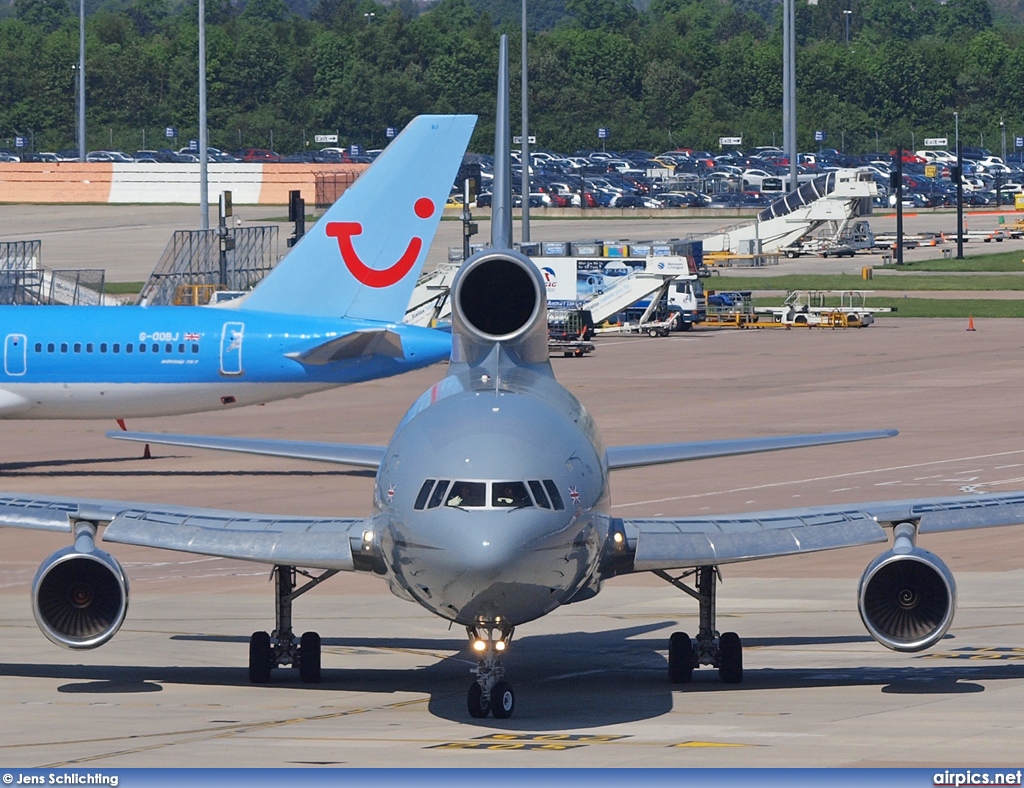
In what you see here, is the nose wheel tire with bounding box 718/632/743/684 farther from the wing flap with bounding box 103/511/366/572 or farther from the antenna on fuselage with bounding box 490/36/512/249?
the antenna on fuselage with bounding box 490/36/512/249

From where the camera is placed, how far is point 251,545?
2011cm

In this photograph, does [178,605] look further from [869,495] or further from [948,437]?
[948,437]

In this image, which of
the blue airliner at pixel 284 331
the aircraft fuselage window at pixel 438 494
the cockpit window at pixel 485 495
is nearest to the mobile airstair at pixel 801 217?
the blue airliner at pixel 284 331

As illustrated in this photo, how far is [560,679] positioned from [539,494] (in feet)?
14.0

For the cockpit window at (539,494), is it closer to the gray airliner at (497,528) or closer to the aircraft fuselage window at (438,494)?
the gray airliner at (497,528)

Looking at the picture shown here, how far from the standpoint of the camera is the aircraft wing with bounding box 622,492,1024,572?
66.0 feet

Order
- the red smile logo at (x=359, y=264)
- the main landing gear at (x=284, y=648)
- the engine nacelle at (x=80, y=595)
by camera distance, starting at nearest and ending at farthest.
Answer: the engine nacelle at (x=80, y=595) < the main landing gear at (x=284, y=648) < the red smile logo at (x=359, y=264)

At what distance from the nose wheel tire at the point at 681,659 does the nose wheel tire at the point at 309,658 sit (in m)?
3.92

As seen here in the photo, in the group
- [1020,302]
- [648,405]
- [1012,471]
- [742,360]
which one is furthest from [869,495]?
[1020,302]

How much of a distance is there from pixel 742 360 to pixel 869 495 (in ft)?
109

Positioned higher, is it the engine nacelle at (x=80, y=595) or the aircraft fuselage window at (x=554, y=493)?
the aircraft fuselage window at (x=554, y=493)

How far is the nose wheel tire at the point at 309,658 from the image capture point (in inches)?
855

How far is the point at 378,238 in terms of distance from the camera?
43594mm

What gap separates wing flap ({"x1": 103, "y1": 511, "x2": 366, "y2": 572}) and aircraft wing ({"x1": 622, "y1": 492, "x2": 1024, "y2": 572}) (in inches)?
120
